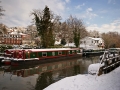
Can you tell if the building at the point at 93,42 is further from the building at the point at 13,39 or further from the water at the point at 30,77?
the water at the point at 30,77

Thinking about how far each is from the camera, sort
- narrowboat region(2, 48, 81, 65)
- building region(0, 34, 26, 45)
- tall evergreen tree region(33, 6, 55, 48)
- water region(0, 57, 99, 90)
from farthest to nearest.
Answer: building region(0, 34, 26, 45)
tall evergreen tree region(33, 6, 55, 48)
narrowboat region(2, 48, 81, 65)
water region(0, 57, 99, 90)

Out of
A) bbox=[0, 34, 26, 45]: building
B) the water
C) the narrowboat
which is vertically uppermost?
bbox=[0, 34, 26, 45]: building

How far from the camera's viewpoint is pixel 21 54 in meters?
24.0

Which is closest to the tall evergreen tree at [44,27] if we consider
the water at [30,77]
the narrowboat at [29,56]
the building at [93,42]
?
the narrowboat at [29,56]

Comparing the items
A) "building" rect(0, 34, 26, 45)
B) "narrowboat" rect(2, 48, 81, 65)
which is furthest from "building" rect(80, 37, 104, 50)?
"narrowboat" rect(2, 48, 81, 65)

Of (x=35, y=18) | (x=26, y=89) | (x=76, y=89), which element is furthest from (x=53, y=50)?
(x=76, y=89)

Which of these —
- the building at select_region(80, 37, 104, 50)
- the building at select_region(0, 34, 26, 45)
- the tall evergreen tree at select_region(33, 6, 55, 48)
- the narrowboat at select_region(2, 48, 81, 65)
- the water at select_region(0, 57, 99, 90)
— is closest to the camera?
the water at select_region(0, 57, 99, 90)

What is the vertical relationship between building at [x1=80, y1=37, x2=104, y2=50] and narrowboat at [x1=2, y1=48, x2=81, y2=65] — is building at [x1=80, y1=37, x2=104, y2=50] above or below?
above

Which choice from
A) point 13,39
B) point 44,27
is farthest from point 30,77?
point 13,39

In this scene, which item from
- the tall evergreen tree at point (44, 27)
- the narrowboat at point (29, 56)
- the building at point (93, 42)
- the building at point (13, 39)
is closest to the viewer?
the narrowboat at point (29, 56)

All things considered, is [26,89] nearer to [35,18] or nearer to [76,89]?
[76,89]

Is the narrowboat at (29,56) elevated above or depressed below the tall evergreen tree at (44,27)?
below

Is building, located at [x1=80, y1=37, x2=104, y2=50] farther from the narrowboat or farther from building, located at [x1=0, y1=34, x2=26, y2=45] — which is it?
the narrowboat

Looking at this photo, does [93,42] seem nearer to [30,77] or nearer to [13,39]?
[13,39]
